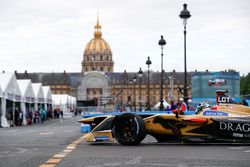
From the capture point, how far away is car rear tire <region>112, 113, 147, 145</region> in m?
13.5

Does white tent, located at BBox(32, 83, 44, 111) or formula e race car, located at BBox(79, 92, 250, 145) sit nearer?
formula e race car, located at BBox(79, 92, 250, 145)

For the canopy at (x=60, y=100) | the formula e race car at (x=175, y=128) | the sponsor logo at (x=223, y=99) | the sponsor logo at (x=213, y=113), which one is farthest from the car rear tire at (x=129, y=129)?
the canopy at (x=60, y=100)

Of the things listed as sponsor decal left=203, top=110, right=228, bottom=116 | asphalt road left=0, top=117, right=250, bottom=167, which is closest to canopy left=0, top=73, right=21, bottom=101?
sponsor decal left=203, top=110, right=228, bottom=116

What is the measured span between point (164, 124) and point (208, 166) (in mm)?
5050

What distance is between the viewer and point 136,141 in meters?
13.6

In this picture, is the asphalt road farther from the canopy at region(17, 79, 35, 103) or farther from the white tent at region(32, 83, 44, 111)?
the white tent at region(32, 83, 44, 111)

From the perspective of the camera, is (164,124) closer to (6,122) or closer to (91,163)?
(91,163)

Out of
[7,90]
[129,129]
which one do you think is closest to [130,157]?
[129,129]

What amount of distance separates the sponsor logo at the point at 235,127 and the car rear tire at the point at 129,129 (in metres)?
1.86

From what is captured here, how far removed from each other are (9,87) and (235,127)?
1136 inches

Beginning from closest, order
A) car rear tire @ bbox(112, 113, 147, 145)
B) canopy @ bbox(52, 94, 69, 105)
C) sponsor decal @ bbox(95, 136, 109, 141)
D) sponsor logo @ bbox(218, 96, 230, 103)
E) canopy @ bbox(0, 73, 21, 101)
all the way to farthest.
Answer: car rear tire @ bbox(112, 113, 147, 145) < sponsor decal @ bbox(95, 136, 109, 141) < sponsor logo @ bbox(218, 96, 230, 103) < canopy @ bbox(0, 73, 21, 101) < canopy @ bbox(52, 94, 69, 105)

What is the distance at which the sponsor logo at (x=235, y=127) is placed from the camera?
Answer: 13352 mm

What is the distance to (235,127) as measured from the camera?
13438 mm

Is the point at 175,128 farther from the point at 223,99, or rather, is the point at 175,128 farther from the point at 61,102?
the point at 61,102
